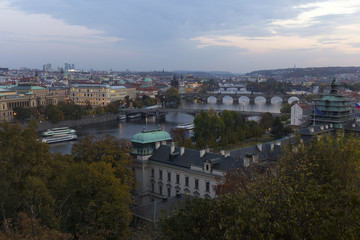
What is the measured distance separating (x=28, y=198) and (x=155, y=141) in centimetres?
1253

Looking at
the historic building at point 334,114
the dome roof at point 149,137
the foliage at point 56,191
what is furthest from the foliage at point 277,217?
the historic building at point 334,114

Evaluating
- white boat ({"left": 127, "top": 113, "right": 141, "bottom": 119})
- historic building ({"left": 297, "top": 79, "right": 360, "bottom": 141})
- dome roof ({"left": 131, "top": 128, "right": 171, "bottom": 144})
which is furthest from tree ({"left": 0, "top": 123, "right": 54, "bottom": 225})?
white boat ({"left": 127, "top": 113, "right": 141, "bottom": 119})

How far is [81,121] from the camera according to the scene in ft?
234

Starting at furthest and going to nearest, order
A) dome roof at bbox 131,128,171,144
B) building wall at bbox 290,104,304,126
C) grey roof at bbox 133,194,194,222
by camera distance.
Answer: building wall at bbox 290,104,304,126 < dome roof at bbox 131,128,171,144 < grey roof at bbox 133,194,194,222

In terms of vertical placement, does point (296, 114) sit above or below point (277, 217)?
below

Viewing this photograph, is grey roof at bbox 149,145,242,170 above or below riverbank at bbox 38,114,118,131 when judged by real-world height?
above

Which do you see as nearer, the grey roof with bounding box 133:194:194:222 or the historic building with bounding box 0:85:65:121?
the grey roof with bounding box 133:194:194:222

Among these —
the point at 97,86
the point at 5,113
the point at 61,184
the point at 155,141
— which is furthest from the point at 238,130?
the point at 97,86

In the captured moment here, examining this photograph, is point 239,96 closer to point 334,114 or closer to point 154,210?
point 334,114

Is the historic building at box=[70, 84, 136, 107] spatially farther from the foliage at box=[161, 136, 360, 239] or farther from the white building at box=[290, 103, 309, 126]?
the foliage at box=[161, 136, 360, 239]

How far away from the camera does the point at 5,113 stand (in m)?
74.1

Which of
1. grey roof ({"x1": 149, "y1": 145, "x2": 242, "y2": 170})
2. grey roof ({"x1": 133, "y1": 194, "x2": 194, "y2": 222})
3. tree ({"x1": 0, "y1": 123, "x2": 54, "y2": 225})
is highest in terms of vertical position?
tree ({"x1": 0, "y1": 123, "x2": 54, "y2": 225})

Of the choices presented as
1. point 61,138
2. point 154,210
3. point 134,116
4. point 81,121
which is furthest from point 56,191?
point 134,116

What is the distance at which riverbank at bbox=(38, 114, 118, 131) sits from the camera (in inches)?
2538
